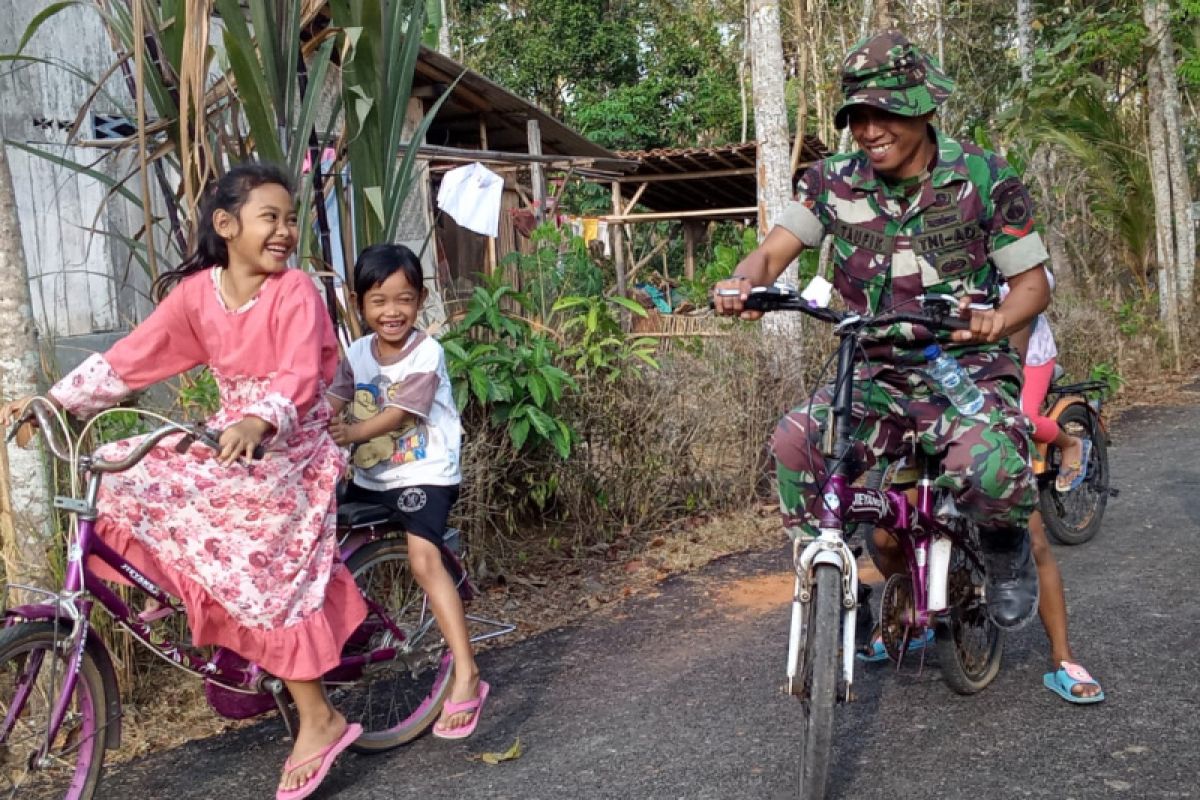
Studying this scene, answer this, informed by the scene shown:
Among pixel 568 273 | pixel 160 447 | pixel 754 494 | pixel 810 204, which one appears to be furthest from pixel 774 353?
pixel 160 447

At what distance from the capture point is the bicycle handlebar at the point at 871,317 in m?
3.09

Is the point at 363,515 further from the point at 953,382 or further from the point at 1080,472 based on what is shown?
the point at 1080,472

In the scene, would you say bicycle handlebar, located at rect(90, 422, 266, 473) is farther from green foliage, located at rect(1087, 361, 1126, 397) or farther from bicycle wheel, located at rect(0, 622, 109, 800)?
green foliage, located at rect(1087, 361, 1126, 397)

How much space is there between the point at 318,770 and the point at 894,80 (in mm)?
2523

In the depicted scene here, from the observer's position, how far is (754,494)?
7070 mm

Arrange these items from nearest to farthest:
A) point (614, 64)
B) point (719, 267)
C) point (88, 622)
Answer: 1. point (88, 622)
2. point (719, 267)
3. point (614, 64)

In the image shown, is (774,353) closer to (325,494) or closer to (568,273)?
(568,273)

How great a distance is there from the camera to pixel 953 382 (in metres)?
3.42

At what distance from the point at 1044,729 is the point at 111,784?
2.89 m

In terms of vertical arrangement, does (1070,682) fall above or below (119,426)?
below

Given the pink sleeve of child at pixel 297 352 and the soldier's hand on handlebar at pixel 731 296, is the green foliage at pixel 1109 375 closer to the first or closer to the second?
the soldier's hand on handlebar at pixel 731 296

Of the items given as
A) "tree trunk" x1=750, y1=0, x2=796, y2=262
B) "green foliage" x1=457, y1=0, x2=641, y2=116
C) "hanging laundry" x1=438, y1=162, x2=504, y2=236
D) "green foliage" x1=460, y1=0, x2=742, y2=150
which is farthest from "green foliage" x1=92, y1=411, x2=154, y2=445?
"green foliage" x1=457, y1=0, x2=641, y2=116

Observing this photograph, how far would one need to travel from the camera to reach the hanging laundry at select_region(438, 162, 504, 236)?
35.5 feet

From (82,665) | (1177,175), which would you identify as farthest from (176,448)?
(1177,175)
